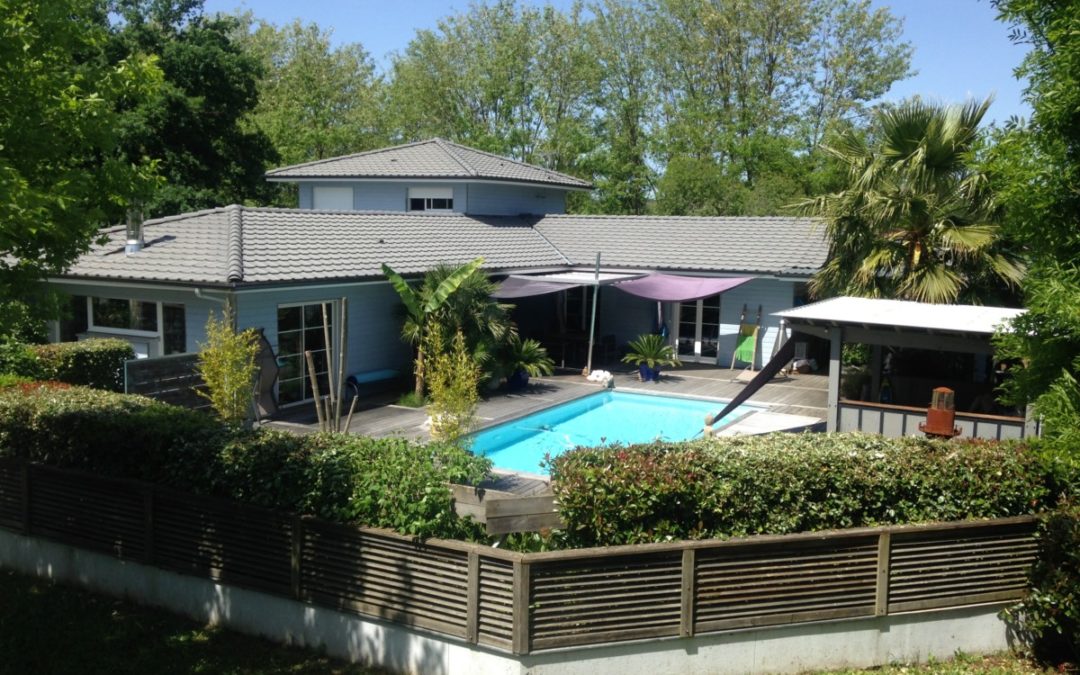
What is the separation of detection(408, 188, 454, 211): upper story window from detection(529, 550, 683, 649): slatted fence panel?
70.5ft

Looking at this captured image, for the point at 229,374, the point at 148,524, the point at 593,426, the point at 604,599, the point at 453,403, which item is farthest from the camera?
the point at 593,426

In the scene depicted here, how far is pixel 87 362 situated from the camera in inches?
584

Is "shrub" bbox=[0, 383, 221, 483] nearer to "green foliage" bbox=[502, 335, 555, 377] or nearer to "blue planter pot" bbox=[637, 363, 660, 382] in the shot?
"green foliage" bbox=[502, 335, 555, 377]

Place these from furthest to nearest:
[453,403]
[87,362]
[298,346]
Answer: [298,346] → [87,362] → [453,403]

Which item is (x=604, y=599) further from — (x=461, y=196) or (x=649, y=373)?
(x=461, y=196)

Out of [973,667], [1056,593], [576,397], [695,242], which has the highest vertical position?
[695,242]

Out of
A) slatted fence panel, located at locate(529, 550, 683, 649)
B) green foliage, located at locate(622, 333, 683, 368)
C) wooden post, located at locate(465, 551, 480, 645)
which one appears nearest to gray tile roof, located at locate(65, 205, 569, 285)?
green foliage, located at locate(622, 333, 683, 368)

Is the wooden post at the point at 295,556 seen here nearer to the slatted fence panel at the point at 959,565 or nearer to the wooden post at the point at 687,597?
the wooden post at the point at 687,597

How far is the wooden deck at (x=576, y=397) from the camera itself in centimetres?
1591

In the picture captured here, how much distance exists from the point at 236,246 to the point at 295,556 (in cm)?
1029

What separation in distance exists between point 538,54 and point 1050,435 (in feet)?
149

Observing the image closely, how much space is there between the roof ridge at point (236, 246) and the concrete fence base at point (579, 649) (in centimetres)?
724

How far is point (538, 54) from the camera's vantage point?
5028cm

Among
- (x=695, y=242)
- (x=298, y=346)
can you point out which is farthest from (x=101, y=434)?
(x=695, y=242)
